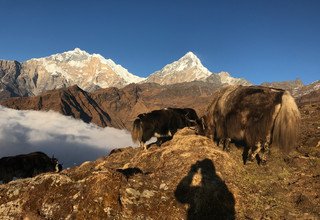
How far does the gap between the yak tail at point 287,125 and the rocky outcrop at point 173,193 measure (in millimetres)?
1163

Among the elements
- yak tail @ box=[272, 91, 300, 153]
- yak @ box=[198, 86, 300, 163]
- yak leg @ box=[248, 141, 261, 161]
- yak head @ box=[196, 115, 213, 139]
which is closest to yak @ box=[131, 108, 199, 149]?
yak head @ box=[196, 115, 213, 139]

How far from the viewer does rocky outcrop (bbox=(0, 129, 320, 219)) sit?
534 inches

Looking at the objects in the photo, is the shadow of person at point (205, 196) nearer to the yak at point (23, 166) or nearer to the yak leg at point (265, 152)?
the yak leg at point (265, 152)

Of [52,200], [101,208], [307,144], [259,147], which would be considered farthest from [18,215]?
[307,144]

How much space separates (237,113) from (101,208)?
9251mm

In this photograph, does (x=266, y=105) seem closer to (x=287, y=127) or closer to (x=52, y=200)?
(x=287, y=127)

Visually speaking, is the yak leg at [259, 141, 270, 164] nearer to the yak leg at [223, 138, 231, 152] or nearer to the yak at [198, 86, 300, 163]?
the yak at [198, 86, 300, 163]

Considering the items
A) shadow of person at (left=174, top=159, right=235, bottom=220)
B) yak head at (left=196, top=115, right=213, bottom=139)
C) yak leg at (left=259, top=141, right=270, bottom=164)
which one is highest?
Result: yak head at (left=196, top=115, right=213, bottom=139)

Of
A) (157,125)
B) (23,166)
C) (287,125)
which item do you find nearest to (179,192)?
(287,125)

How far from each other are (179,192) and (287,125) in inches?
238

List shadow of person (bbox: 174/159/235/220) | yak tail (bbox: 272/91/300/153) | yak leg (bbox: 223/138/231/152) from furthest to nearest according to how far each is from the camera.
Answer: yak leg (bbox: 223/138/231/152) < yak tail (bbox: 272/91/300/153) < shadow of person (bbox: 174/159/235/220)

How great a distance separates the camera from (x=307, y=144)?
2036cm

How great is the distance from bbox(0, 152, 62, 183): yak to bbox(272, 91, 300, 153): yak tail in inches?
855

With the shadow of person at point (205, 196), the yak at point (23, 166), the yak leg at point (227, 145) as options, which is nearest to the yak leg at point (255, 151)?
the yak leg at point (227, 145)
